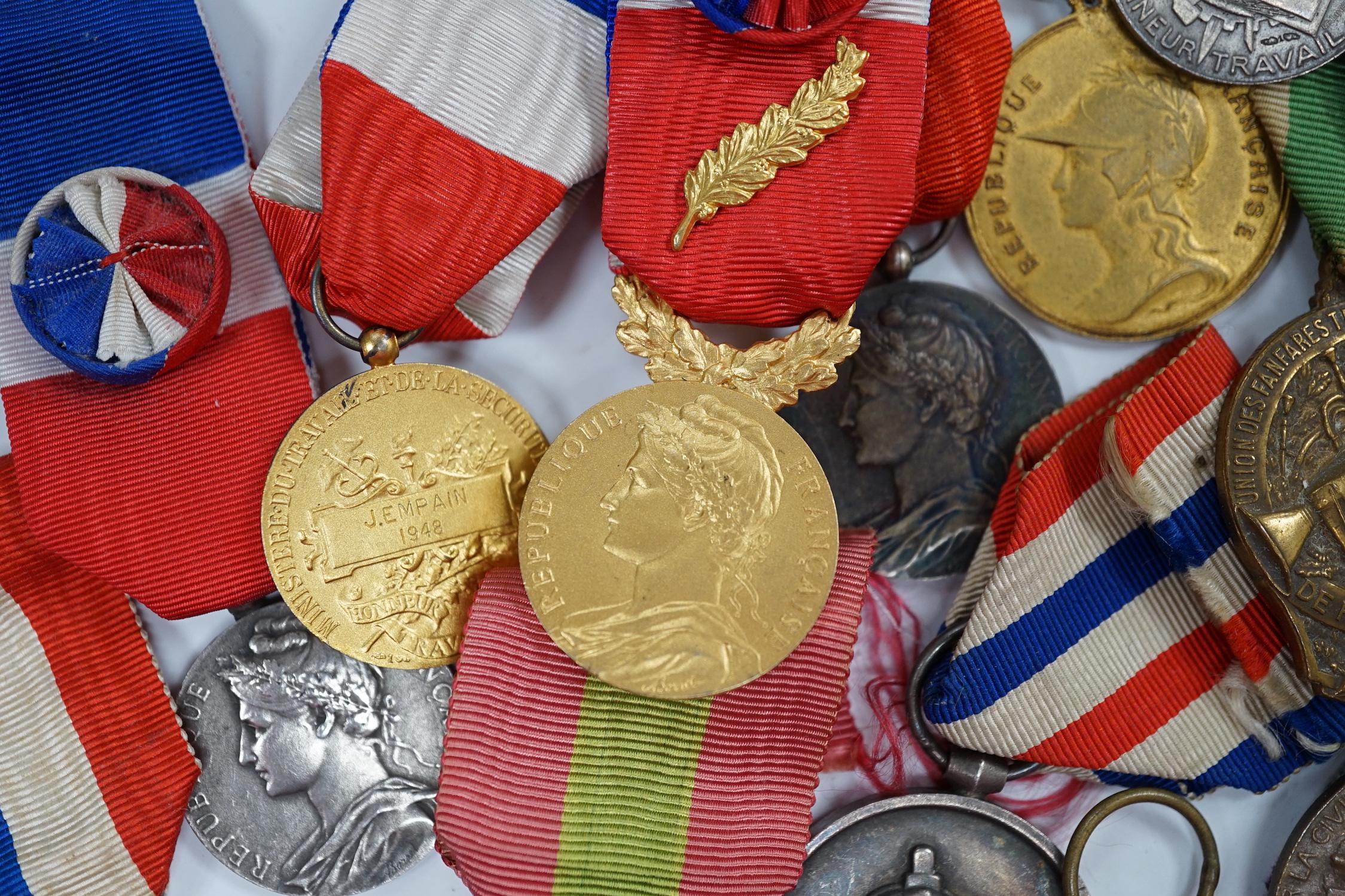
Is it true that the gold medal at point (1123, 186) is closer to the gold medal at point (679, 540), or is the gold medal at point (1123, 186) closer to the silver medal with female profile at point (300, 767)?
the gold medal at point (679, 540)

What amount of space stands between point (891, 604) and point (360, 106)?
5.05 feet

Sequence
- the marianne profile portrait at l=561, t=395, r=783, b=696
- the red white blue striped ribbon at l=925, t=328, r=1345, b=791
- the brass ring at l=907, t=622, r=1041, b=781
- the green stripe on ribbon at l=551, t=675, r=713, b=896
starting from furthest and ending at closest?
1. the brass ring at l=907, t=622, r=1041, b=781
2. the red white blue striped ribbon at l=925, t=328, r=1345, b=791
3. the green stripe on ribbon at l=551, t=675, r=713, b=896
4. the marianne profile portrait at l=561, t=395, r=783, b=696

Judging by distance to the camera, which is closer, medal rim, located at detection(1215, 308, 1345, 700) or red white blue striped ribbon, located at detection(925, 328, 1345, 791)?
medal rim, located at detection(1215, 308, 1345, 700)

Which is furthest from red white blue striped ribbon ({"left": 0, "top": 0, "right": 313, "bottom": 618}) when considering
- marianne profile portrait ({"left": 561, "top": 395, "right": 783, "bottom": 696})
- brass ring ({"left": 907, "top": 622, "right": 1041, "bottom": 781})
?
brass ring ({"left": 907, "top": 622, "right": 1041, "bottom": 781})

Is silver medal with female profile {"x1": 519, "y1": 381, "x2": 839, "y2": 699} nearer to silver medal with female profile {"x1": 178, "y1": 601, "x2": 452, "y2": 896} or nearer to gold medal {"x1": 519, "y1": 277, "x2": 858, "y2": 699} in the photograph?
gold medal {"x1": 519, "y1": 277, "x2": 858, "y2": 699}

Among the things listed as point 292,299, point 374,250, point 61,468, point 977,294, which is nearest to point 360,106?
point 374,250

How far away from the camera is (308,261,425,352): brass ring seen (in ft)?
6.04

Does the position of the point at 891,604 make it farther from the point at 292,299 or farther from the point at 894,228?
the point at 292,299

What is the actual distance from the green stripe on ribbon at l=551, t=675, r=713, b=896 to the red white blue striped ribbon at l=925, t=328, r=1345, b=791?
56cm

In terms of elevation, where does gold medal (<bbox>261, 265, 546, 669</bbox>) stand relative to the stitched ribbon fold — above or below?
above

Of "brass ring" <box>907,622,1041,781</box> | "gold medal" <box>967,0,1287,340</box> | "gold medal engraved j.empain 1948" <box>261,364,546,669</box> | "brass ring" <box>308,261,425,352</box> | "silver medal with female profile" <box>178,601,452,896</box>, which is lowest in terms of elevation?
"silver medal with female profile" <box>178,601,452,896</box>

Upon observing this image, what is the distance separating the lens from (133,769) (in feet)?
6.40

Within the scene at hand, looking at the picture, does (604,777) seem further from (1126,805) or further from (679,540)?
(1126,805)

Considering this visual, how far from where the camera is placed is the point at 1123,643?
189 cm
